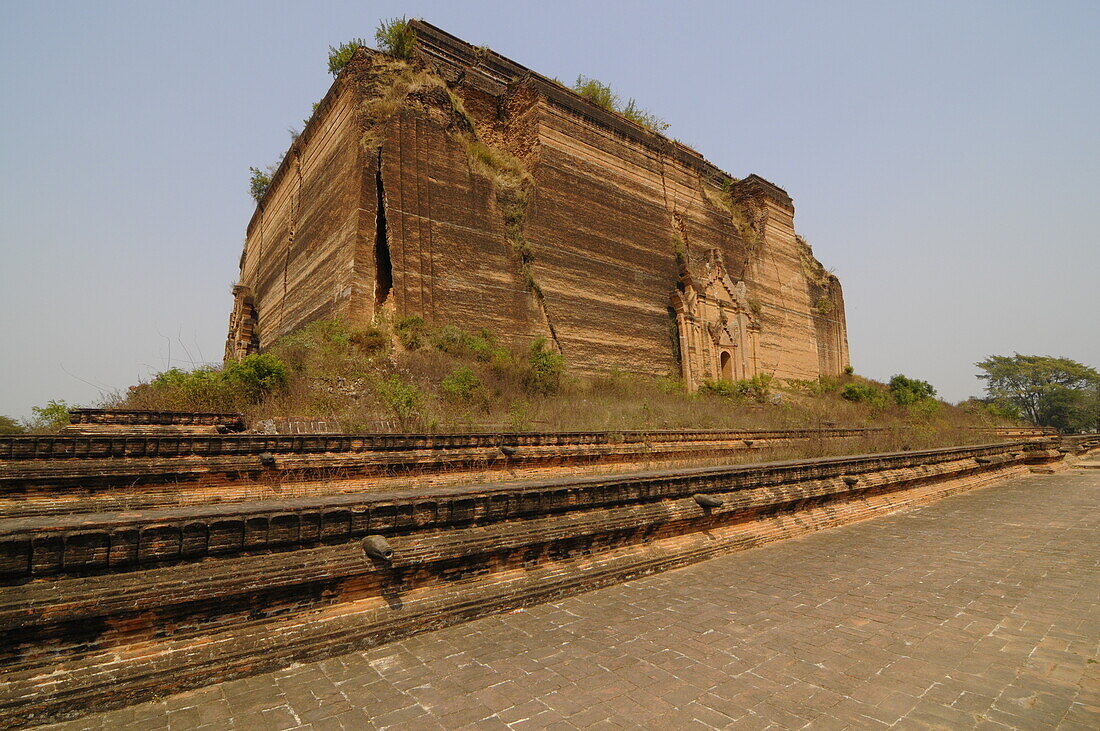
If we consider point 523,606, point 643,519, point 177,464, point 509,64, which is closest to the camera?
point 523,606

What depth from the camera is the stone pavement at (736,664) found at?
7.62 feet

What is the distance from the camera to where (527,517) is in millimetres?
3922

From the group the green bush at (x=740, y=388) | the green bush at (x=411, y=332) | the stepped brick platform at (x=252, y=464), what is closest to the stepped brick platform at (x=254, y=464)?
the stepped brick platform at (x=252, y=464)

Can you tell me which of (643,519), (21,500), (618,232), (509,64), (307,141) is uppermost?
(509,64)

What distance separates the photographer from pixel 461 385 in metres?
11.5

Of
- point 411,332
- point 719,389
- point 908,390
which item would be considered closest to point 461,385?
Result: point 411,332

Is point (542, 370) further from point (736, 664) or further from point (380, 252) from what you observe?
point (736, 664)

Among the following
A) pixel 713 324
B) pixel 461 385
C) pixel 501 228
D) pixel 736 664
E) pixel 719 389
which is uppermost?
pixel 501 228

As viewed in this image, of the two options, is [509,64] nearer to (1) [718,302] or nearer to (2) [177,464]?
(1) [718,302]

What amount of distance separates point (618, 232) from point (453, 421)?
11730 mm

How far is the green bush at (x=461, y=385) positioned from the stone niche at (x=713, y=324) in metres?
10.3

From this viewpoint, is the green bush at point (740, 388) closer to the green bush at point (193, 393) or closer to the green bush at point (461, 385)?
the green bush at point (461, 385)

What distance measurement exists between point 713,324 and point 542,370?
9.56 metres

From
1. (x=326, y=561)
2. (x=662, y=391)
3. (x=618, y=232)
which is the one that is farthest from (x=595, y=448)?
(x=618, y=232)
